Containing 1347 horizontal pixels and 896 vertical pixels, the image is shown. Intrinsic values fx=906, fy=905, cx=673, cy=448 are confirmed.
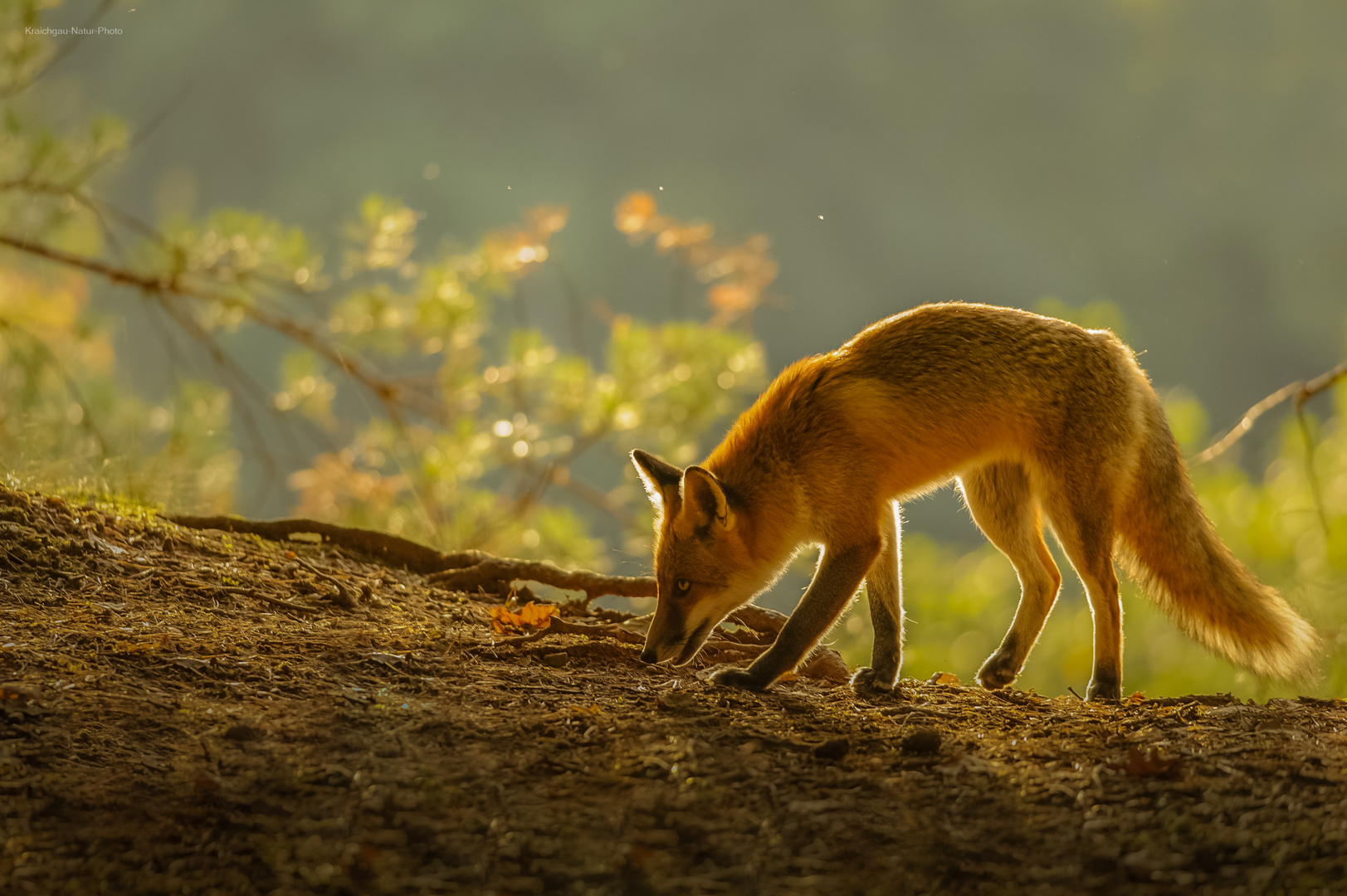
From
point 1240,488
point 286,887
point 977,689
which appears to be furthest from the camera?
point 1240,488

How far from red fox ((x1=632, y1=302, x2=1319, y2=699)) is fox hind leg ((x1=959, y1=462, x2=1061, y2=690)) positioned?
32cm

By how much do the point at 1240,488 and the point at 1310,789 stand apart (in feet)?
11.9

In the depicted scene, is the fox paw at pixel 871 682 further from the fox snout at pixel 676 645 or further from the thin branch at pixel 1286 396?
the thin branch at pixel 1286 396

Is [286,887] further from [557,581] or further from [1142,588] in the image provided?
[1142,588]

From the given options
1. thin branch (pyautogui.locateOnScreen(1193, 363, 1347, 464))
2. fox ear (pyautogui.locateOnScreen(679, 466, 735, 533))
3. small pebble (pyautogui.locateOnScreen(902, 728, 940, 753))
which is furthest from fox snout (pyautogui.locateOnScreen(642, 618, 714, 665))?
thin branch (pyautogui.locateOnScreen(1193, 363, 1347, 464))

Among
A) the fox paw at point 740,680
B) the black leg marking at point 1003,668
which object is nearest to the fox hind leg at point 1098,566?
the black leg marking at point 1003,668

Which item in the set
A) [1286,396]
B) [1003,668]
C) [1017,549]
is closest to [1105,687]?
[1003,668]

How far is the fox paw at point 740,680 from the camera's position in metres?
3.06

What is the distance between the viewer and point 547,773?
196cm

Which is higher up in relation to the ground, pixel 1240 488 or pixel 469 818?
pixel 1240 488

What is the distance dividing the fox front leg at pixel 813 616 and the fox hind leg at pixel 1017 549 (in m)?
0.87

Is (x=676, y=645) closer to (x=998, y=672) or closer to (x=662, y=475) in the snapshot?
(x=662, y=475)

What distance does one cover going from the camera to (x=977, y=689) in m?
3.24

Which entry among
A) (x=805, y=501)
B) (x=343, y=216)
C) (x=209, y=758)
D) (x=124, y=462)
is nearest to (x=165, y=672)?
(x=209, y=758)
